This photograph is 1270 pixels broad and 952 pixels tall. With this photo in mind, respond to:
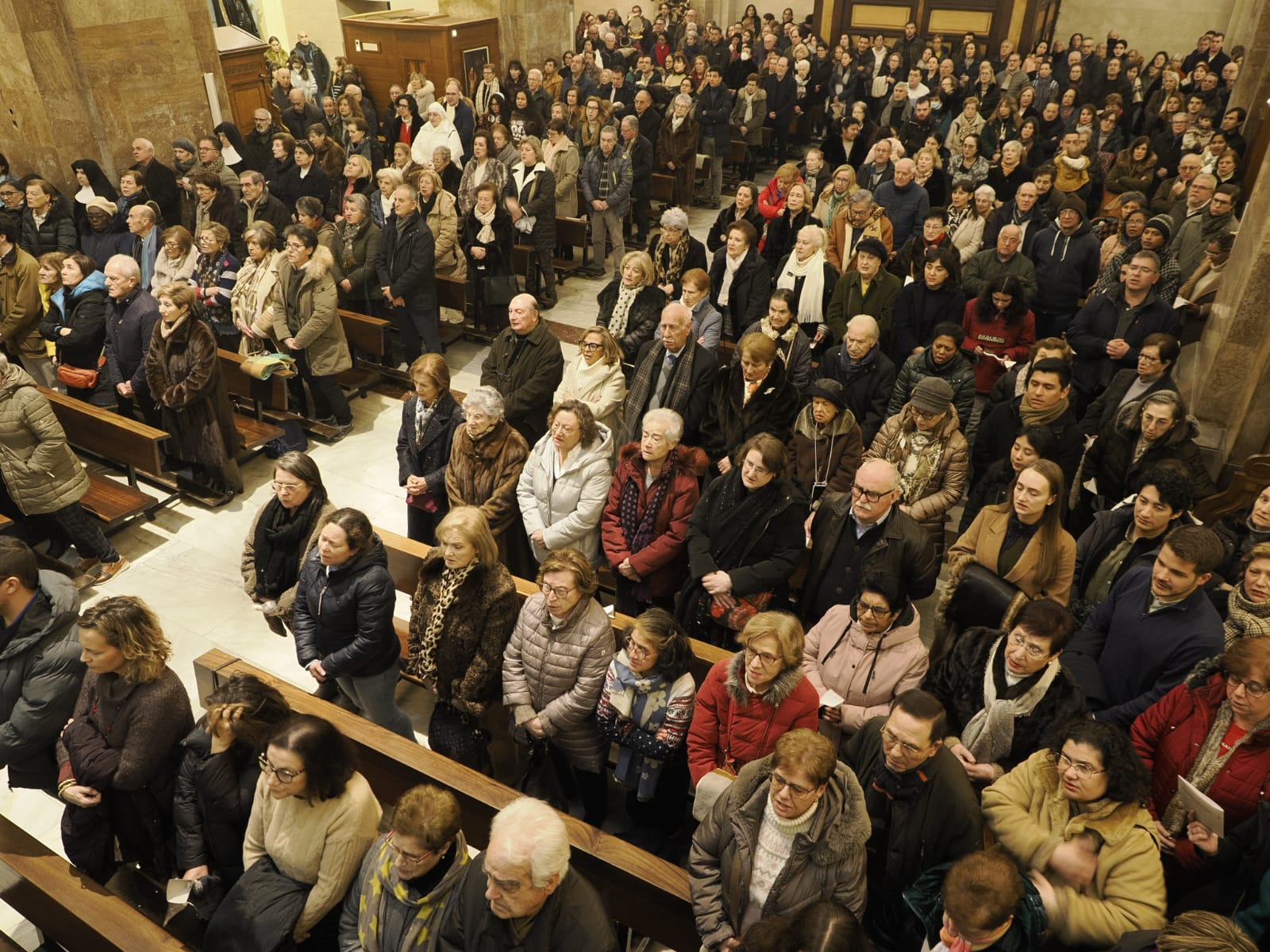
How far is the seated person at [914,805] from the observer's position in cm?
274

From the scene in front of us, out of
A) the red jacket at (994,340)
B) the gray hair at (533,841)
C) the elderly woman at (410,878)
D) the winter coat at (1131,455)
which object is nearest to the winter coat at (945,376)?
the winter coat at (1131,455)

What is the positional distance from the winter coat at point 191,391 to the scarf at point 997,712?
4.83 m

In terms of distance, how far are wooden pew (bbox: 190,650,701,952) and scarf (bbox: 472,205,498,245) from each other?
4888mm

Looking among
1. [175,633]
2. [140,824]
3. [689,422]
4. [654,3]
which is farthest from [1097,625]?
[654,3]

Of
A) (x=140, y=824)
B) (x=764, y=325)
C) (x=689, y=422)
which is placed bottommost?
(x=140, y=824)

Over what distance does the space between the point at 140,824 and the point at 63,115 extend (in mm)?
8257

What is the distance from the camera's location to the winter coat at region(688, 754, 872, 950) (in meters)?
2.67

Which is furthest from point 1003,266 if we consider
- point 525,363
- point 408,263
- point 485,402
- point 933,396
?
point 408,263

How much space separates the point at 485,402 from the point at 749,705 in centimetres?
219

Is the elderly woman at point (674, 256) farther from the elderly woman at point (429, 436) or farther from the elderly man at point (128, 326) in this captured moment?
the elderly man at point (128, 326)

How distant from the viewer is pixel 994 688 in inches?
127

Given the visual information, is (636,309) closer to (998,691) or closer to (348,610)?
(348,610)

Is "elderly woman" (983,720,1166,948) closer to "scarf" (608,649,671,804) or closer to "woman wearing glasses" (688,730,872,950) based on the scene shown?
"woman wearing glasses" (688,730,872,950)

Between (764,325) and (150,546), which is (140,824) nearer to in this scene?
(150,546)
